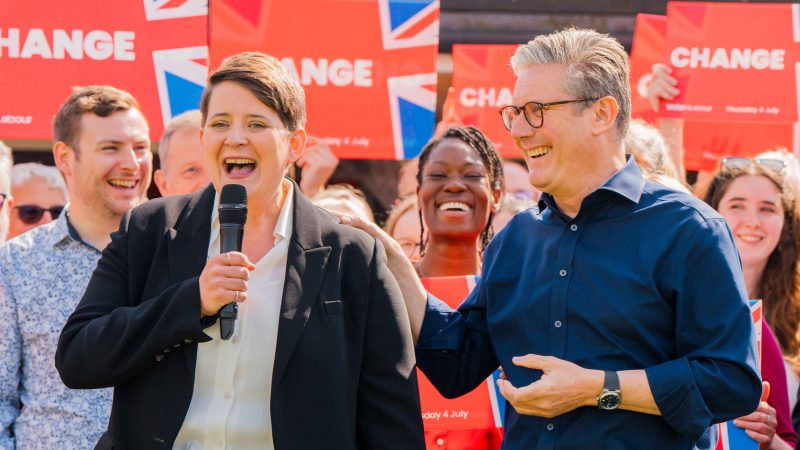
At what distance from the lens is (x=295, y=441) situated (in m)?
3.00

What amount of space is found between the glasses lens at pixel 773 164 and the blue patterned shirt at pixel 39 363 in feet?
10.4

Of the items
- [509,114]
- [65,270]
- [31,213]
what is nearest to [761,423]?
[509,114]

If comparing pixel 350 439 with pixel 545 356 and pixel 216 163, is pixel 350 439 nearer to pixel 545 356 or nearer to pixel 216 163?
pixel 545 356

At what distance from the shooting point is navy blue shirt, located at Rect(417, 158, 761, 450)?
293 cm

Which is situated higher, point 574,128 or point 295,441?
point 574,128

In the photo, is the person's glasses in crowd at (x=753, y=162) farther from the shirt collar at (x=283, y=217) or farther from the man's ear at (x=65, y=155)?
the man's ear at (x=65, y=155)

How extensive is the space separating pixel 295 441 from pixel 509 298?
30.6 inches

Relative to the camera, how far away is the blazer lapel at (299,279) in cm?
304

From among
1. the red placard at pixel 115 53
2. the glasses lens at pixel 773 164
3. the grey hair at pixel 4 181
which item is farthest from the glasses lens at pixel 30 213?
the glasses lens at pixel 773 164

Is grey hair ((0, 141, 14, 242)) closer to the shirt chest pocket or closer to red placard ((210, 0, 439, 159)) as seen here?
red placard ((210, 0, 439, 159))

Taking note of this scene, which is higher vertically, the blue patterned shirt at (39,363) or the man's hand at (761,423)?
the blue patterned shirt at (39,363)

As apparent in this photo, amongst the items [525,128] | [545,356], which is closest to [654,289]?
[545,356]

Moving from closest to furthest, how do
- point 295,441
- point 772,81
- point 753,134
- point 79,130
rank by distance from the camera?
1. point 295,441
2. point 79,130
3. point 772,81
4. point 753,134

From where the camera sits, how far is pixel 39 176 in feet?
21.2
